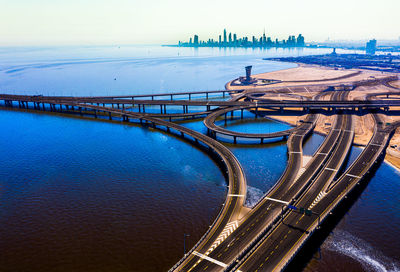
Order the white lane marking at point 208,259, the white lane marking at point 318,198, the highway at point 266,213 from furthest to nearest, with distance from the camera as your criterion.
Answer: the white lane marking at point 318,198 < the highway at point 266,213 < the white lane marking at point 208,259

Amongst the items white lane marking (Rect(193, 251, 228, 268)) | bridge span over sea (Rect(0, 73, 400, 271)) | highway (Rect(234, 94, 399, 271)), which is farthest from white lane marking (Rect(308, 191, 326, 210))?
white lane marking (Rect(193, 251, 228, 268))

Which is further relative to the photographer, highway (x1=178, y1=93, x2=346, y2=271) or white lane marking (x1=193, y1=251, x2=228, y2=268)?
highway (x1=178, y1=93, x2=346, y2=271)

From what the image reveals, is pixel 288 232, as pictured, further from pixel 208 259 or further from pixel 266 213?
pixel 208 259

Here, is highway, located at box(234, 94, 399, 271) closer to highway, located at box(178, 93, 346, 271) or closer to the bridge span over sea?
the bridge span over sea

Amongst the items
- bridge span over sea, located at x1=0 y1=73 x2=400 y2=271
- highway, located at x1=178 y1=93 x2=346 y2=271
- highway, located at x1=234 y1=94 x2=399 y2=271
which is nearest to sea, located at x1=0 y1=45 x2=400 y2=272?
bridge span over sea, located at x1=0 y1=73 x2=400 y2=271

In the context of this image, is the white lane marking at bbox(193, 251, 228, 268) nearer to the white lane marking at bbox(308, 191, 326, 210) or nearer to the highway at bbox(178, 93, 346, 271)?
the highway at bbox(178, 93, 346, 271)

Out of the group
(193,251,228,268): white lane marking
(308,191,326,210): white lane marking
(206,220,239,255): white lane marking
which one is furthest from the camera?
(308,191,326,210): white lane marking

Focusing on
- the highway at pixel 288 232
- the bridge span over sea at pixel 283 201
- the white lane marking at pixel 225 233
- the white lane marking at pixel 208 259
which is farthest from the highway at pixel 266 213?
the highway at pixel 288 232

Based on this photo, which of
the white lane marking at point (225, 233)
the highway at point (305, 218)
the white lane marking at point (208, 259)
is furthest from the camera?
the white lane marking at point (225, 233)

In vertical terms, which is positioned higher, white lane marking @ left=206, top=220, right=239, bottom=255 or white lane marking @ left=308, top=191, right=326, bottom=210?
white lane marking @ left=308, top=191, right=326, bottom=210

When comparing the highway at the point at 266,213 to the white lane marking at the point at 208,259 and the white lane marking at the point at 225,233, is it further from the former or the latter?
the white lane marking at the point at 225,233

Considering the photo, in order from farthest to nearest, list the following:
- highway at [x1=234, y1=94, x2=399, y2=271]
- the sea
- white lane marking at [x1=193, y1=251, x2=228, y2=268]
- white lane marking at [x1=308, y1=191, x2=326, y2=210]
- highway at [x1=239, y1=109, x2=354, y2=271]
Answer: white lane marking at [x1=308, y1=191, x2=326, y2=210] < the sea < highway at [x1=234, y1=94, x2=399, y2=271] < highway at [x1=239, y1=109, x2=354, y2=271] < white lane marking at [x1=193, y1=251, x2=228, y2=268]
